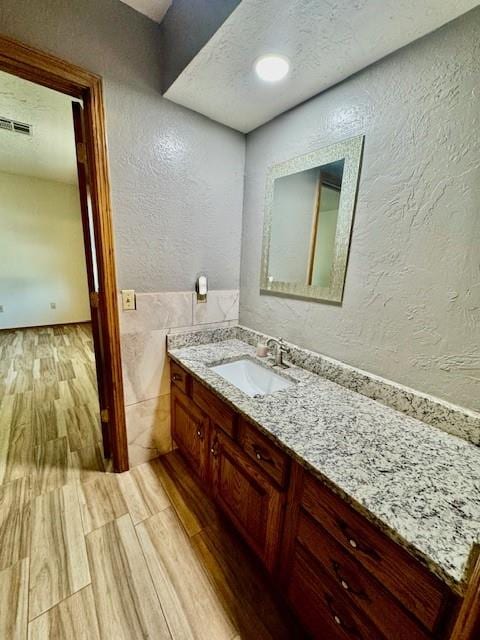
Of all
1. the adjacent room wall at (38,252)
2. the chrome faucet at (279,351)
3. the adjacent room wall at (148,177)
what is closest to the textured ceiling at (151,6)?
the adjacent room wall at (148,177)

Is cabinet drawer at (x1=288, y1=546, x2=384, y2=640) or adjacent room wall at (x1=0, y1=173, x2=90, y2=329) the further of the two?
adjacent room wall at (x1=0, y1=173, x2=90, y2=329)

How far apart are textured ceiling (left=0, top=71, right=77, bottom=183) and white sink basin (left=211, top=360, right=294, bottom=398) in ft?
7.75

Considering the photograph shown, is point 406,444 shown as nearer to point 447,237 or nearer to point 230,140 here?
point 447,237

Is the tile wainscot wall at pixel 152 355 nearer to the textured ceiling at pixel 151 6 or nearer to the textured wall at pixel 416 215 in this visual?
the textured wall at pixel 416 215

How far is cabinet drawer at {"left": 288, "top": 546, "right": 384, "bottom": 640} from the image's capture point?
0.72 m

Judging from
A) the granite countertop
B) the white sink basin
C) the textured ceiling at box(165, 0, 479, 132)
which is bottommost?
the white sink basin

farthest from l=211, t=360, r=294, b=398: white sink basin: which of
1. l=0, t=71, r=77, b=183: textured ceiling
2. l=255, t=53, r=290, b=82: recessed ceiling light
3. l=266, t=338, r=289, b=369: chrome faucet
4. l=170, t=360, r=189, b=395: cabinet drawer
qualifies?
l=0, t=71, r=77, b=183: textured ceiling

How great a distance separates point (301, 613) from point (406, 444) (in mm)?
711

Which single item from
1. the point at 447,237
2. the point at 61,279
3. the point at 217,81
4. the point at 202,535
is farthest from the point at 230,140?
the point at 61,279

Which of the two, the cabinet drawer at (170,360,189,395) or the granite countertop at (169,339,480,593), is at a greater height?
the granite countertop at (169,339,480,593)

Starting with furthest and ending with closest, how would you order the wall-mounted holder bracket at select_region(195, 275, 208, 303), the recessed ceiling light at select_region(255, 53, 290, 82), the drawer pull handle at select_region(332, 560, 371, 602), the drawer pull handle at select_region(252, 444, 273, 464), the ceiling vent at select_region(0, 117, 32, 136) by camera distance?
the ceiling vent at select_region(0, 117, 32, 136) < the wall-mounted holder bracket at select_region(195, 275, 208, 303) < the recessed ceiling light at select_region(255, 53, 290, 82) < the drawer pull handle at select_region(252, 444, 273, 464) < the drawer pull handle at select_region(332, 560, 371, 602)

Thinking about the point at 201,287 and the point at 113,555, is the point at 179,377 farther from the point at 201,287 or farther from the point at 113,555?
the point at 113,555

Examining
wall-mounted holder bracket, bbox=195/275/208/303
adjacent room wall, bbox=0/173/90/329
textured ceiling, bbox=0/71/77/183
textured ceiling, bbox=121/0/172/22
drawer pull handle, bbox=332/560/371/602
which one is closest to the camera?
drawer pull handle, bbox=332/560/371/602

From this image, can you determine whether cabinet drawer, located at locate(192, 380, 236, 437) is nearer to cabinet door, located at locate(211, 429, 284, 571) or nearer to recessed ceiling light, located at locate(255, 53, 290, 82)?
cabinet door, located at locate(211, 429, 284, 571)
